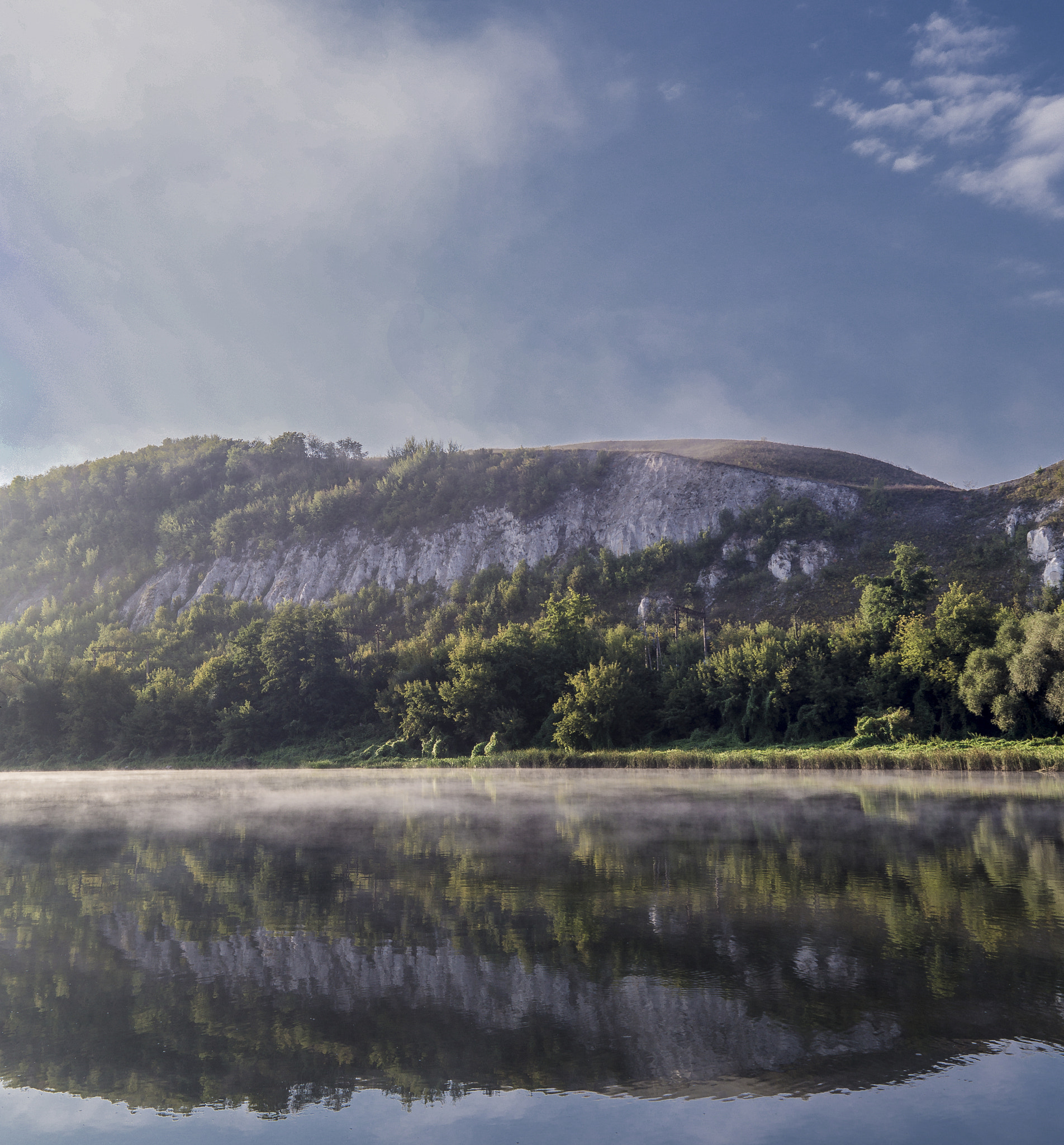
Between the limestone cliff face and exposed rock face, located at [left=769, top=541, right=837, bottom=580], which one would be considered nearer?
exposed rock face, located at [left=769, top=541, right=837, bottom=580]

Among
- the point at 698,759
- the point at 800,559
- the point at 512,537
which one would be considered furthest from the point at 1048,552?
the point at 512,537

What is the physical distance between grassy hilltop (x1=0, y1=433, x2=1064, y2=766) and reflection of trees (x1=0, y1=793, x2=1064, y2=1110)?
3359cm

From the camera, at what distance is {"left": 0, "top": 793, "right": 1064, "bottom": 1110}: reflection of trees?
25.1 ft

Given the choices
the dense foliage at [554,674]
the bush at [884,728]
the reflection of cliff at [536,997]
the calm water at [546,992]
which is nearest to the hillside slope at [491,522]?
the dense foliage at [554,674]

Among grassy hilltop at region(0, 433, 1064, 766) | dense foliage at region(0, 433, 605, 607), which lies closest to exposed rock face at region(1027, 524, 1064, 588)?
grassy hilltop at region(0, 433, 1064, 766)

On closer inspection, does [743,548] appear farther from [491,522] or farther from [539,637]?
[491,522]

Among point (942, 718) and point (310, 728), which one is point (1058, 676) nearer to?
point (942, 718)

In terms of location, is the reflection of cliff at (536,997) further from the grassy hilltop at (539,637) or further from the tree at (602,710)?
the tree at (602,710)

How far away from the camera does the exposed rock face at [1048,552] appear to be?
70.1m

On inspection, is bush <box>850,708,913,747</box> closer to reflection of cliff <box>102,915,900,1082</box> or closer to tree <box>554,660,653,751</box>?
tree <box>554,660,653,751</box>

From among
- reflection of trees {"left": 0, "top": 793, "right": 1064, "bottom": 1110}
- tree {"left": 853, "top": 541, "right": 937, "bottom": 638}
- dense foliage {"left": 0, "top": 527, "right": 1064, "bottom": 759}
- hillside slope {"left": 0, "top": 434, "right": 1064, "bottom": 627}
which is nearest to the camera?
reflection of trees {"left": 0, "top": 793, "right": 1064, "bottom": 1110}

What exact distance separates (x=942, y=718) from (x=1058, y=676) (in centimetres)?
921

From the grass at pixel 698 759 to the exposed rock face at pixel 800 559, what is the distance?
109 ft

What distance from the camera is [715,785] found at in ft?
125
